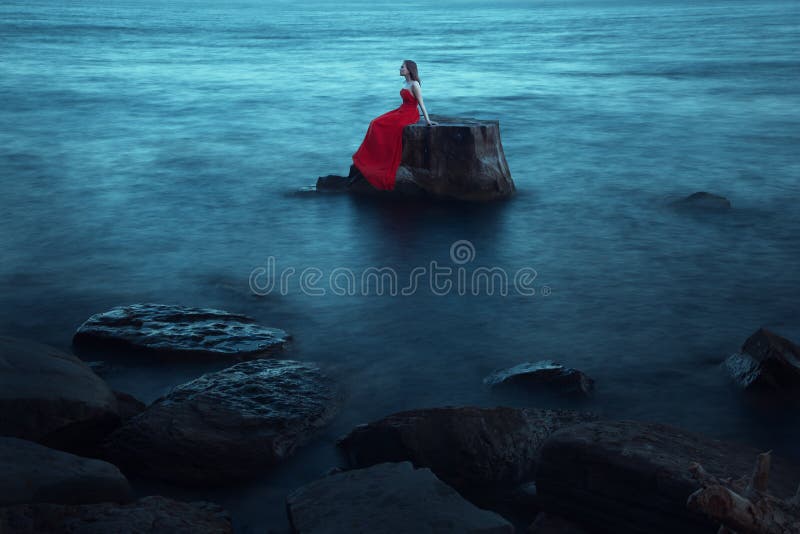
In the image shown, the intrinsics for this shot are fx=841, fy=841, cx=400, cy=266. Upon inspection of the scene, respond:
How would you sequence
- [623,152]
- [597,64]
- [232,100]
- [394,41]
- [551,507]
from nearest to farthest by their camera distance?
[551,507]
[623,152]
[232,100]
[597,64]
[394,41]

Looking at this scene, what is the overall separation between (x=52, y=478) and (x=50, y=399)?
2.79 ft

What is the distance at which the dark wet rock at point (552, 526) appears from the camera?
4.07 m

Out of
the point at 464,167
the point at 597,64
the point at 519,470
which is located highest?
the point at 597,64

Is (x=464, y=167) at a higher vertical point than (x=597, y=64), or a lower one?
lower

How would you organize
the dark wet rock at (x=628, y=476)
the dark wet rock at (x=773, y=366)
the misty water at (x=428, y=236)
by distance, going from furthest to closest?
the misty water at (x=428, y=236) < the dark wet rock at (x=773, y=366) < the dark wet rock at (x=628, y=476)

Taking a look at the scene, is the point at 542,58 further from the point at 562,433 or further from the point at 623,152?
the point at 562,433

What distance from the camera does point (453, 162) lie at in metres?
10.9

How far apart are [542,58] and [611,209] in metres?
21.8

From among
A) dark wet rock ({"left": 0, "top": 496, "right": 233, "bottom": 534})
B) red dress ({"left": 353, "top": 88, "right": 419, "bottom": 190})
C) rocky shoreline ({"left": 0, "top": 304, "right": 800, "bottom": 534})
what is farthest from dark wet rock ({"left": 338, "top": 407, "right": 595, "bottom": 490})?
red dress ({"left": 353, "top": 88, "right": 419, "bottom": 190})

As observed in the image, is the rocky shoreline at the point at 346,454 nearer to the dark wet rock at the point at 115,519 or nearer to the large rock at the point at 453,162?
the dark wet rock at the point at 115,519

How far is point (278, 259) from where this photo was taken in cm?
891

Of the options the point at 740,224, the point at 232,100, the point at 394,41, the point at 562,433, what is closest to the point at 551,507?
the point at 562,433

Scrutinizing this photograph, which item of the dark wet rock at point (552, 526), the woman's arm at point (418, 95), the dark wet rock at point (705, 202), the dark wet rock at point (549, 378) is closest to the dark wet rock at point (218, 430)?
the dark wet rock at point (549, 378)

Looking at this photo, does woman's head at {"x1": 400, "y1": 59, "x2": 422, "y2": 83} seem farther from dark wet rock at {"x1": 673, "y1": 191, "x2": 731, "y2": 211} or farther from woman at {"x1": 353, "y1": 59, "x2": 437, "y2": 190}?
dark wet rock at {"x1": 673, "y1": 191, "x2": 731, "y2": 211}
